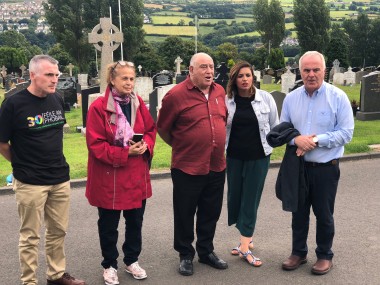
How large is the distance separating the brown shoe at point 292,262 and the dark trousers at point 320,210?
0.04 meters

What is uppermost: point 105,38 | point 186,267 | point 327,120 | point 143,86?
point 105,38

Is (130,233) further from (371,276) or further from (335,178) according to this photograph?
(371,276)

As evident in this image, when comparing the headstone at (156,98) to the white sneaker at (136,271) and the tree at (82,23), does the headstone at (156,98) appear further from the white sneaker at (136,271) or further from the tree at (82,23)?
the tree at (82,23)

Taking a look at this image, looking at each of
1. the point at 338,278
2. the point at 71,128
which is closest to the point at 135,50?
the point at 71,128

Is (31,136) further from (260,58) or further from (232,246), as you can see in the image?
(260,58)

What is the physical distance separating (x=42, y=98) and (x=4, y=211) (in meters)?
2.87

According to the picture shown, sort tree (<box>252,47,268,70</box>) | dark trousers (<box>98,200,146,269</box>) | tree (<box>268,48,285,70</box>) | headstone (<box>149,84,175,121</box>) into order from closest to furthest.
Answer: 1. dark trousers (<box>98,200,146,269</box>)
2. headstone (<box>149,84,175,121</box>)
3. tree (<box>268,48,285,70</box>)
4. tree (<box>252,47,268,70</box>)

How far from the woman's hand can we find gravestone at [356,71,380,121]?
10.6 meters

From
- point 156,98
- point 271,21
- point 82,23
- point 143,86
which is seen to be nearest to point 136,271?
point 156,98

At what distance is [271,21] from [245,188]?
50.0m

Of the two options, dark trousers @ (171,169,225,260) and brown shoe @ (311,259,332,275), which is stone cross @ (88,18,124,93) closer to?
dark trousers @ (171,169,225,260)

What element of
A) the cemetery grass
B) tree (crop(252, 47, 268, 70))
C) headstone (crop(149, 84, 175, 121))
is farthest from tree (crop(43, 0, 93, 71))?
headstone (crop(149, 84, 175, 121))

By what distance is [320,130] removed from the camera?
4.29m

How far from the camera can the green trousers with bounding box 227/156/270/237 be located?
15.1 ft
